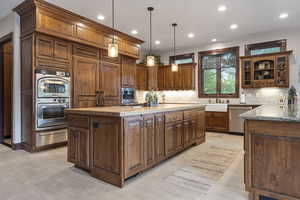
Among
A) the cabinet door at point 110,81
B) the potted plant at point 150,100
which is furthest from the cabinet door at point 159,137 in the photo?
the cabinet door at point 110,81

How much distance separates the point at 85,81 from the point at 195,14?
3125 mm

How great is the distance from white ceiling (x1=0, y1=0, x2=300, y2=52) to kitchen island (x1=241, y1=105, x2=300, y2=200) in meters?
2.87

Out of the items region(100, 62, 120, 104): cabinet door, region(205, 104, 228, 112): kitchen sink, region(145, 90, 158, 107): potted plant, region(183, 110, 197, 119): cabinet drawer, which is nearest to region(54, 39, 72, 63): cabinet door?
region(100, 62, 120, 104): cabinet door

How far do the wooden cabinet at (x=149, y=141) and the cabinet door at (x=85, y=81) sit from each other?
2445 mm

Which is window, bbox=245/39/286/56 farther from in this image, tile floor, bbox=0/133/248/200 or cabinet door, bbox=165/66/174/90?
tile floor, bbox=0/133/248/200

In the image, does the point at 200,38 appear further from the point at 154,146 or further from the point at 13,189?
the point at 13,189

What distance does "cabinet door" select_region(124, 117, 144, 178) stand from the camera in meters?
2.34

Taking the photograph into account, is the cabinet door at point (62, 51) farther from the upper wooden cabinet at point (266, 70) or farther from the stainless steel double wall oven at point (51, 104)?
the upper wooden cabinet at point (266, 70)

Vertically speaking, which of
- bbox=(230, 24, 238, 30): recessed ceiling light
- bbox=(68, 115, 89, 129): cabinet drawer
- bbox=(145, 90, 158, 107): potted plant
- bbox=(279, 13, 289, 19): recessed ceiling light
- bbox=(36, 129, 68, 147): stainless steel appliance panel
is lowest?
bbox=(36, 129, 68, 147): stainless steel appliance panel

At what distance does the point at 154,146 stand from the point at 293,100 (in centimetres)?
295

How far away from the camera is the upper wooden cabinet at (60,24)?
3617mm

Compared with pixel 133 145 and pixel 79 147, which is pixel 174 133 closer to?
pixel 133 145

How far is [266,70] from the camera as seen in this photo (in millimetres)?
5492

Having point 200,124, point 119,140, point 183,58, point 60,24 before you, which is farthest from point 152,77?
point 119,140
